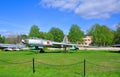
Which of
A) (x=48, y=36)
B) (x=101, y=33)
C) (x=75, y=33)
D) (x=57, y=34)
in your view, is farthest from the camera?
(x=101, y=33)

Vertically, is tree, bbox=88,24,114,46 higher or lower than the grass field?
higher

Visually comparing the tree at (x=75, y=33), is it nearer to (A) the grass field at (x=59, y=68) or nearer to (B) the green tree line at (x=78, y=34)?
(B) the green tree line at (x=78, y=34)

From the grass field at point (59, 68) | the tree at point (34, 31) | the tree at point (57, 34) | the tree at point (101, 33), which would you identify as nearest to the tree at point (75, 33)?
the tree at point (57, 34)

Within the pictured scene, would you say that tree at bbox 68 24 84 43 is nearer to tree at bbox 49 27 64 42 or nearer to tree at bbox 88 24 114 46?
tree at bbox 49 27 64 42

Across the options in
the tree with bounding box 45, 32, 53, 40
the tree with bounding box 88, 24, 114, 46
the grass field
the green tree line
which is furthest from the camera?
the tree with bounding box 88, 24, 114, 46

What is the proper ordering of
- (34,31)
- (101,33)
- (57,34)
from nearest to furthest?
1. (34,31)
2. (57,34)
3. (101,33)

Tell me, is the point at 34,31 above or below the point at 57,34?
above

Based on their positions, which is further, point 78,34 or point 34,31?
point 78,34

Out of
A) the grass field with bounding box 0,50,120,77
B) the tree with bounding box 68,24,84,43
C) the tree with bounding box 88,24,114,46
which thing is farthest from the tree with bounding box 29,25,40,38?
the grass field with bounding box 0,50,120,77

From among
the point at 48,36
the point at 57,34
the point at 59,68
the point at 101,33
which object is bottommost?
the point at 59,68

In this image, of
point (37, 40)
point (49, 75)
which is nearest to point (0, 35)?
point (37, 40)

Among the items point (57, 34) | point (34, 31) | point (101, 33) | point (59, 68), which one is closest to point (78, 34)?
point (57, 34)

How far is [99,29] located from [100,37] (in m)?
3.87

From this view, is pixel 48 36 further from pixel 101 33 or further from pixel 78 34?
pixel 101 33
